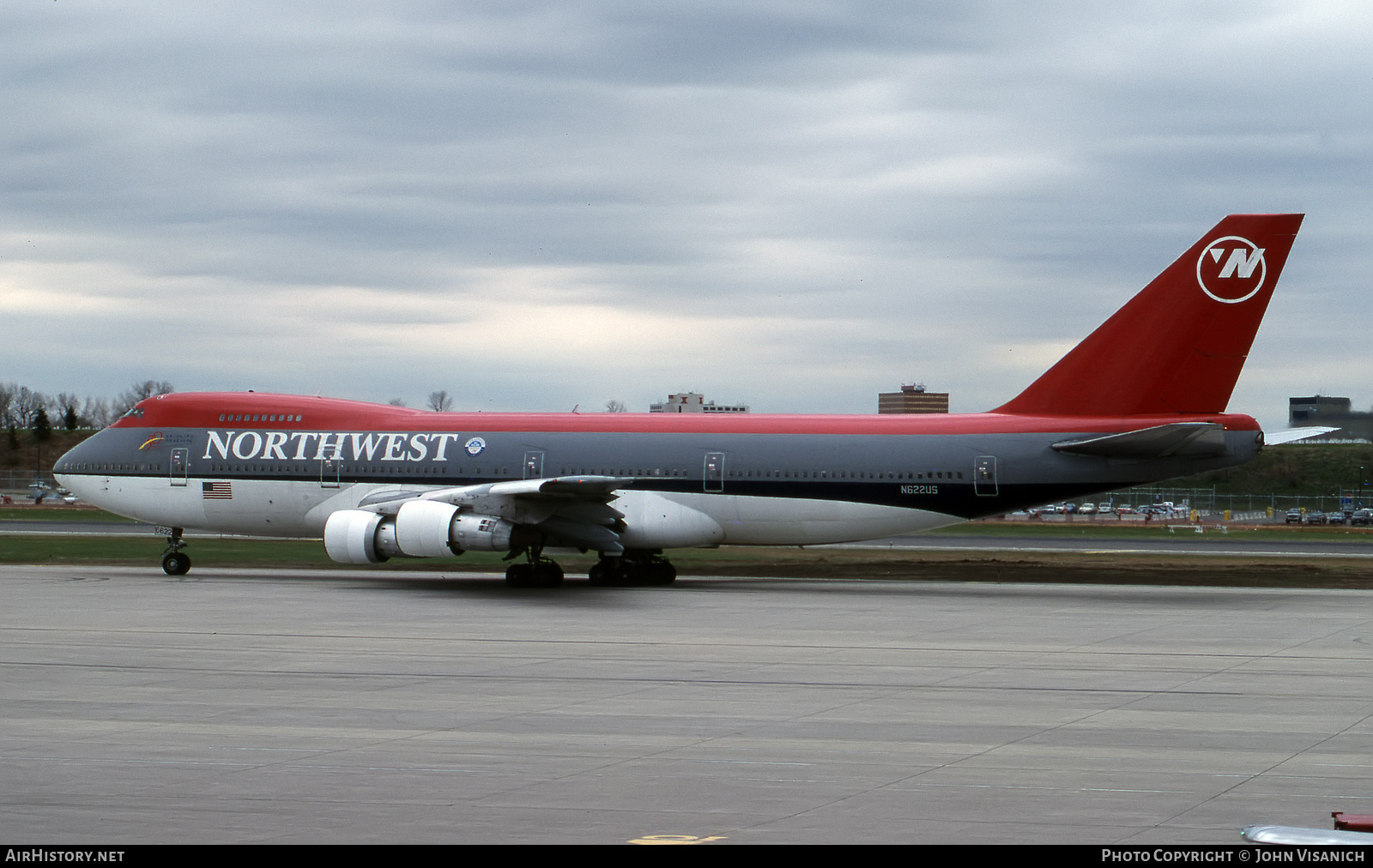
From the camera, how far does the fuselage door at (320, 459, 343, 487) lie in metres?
32.4

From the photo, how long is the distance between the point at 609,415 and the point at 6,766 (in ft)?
74.2

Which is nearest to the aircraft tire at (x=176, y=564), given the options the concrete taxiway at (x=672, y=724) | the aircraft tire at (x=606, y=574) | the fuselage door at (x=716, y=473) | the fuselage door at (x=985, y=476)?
the concrete taxiway at (x=672, y=724)

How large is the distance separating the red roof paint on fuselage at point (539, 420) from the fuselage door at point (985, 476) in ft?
2.22

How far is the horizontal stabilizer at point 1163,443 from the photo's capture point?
27.7 metres

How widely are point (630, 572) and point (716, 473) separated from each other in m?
3.35

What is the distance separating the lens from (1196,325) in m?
28.5

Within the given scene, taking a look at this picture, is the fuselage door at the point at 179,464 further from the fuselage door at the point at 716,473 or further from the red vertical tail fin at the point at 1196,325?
the red vertical tail fin at the point at 1196,325

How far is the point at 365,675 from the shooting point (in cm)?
1653

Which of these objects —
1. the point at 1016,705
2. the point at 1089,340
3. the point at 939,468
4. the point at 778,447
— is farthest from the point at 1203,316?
the point at 1016,705

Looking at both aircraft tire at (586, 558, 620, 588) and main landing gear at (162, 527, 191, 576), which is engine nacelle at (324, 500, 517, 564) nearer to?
aircraft tire at (586, 558, 620, 588)

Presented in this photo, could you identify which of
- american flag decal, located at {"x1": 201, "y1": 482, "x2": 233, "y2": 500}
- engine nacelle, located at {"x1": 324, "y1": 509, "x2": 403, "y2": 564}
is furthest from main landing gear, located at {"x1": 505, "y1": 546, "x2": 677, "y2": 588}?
american flag decal, located at {"x1": 201, "y1": 482, "x2": 233, "y2": 500}

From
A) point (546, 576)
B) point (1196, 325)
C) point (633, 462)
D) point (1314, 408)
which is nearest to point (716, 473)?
point (633, 462)

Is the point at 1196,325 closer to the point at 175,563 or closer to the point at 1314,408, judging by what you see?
the point at 175,563

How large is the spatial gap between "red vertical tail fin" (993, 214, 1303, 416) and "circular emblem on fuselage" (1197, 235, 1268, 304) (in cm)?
2
